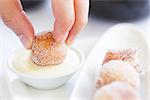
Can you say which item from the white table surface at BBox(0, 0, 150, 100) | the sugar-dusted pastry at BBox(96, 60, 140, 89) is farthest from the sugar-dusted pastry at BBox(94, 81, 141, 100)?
the white table surface at BBox(0, 0, 150, 100)

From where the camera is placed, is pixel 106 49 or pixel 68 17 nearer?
pixel 68 17

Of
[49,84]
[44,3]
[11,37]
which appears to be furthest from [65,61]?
[44,3]

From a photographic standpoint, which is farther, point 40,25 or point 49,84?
point 40,25

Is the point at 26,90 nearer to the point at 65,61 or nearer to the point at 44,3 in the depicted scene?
the point at 65,61

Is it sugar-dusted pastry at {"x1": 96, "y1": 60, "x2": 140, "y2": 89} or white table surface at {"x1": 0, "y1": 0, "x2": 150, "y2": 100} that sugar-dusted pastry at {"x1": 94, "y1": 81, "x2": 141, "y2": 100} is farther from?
white table surface at {"x1": 0, "y1": 0, "x2": 150, "y2": 100}

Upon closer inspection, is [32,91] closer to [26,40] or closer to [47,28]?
[26,40]

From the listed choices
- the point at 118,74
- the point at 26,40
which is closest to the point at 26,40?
the point at 26,40
